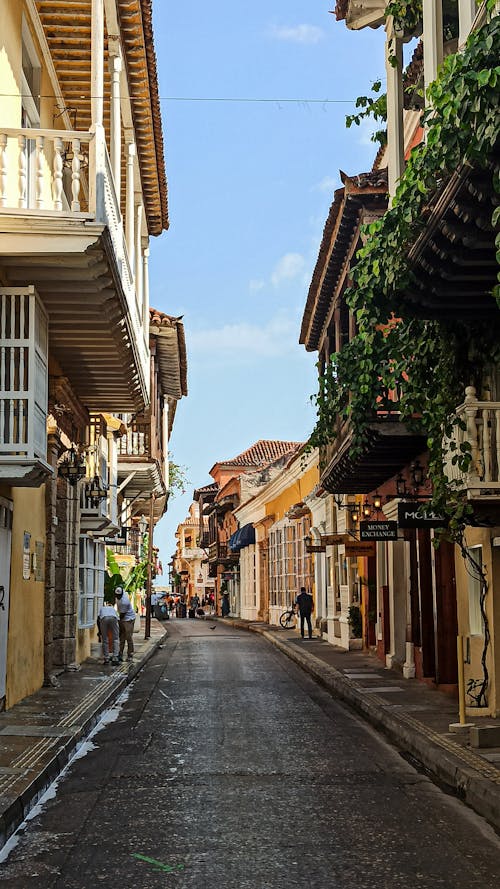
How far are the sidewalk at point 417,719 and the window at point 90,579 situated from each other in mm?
4506

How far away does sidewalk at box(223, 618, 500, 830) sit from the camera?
27.8 feet

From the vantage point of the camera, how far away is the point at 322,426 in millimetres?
16562

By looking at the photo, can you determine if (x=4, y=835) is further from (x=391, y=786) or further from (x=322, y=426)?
(x=322, y=426)

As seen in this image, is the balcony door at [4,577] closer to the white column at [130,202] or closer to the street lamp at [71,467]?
the street lamp at [71,467]

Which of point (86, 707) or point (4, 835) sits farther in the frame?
point (86, 707)

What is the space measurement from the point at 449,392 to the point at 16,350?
16.3 feet

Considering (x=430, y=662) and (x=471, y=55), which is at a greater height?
(x=471, y=55)

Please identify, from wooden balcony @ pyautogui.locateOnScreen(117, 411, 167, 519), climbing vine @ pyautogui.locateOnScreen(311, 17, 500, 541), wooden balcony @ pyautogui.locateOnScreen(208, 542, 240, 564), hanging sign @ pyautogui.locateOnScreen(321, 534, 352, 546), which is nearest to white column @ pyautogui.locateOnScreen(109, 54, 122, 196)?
climbing vine @ pyautogui.locateOnScreen(311, 17, 500, 541)

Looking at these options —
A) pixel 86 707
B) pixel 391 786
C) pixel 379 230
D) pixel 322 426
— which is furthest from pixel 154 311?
pixel 391 786

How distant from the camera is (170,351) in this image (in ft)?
101

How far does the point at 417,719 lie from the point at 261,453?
61.8 m

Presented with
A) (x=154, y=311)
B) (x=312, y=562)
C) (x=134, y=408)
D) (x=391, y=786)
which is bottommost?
(x=391, y=786)

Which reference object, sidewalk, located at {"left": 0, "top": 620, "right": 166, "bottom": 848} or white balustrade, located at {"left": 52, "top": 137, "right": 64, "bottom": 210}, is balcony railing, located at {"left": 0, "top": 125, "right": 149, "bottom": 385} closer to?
white balustrade, located at {"left": 52, "top": 137, "right": 64, "bottom": 210}

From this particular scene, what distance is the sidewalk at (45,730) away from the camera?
7914 mm
